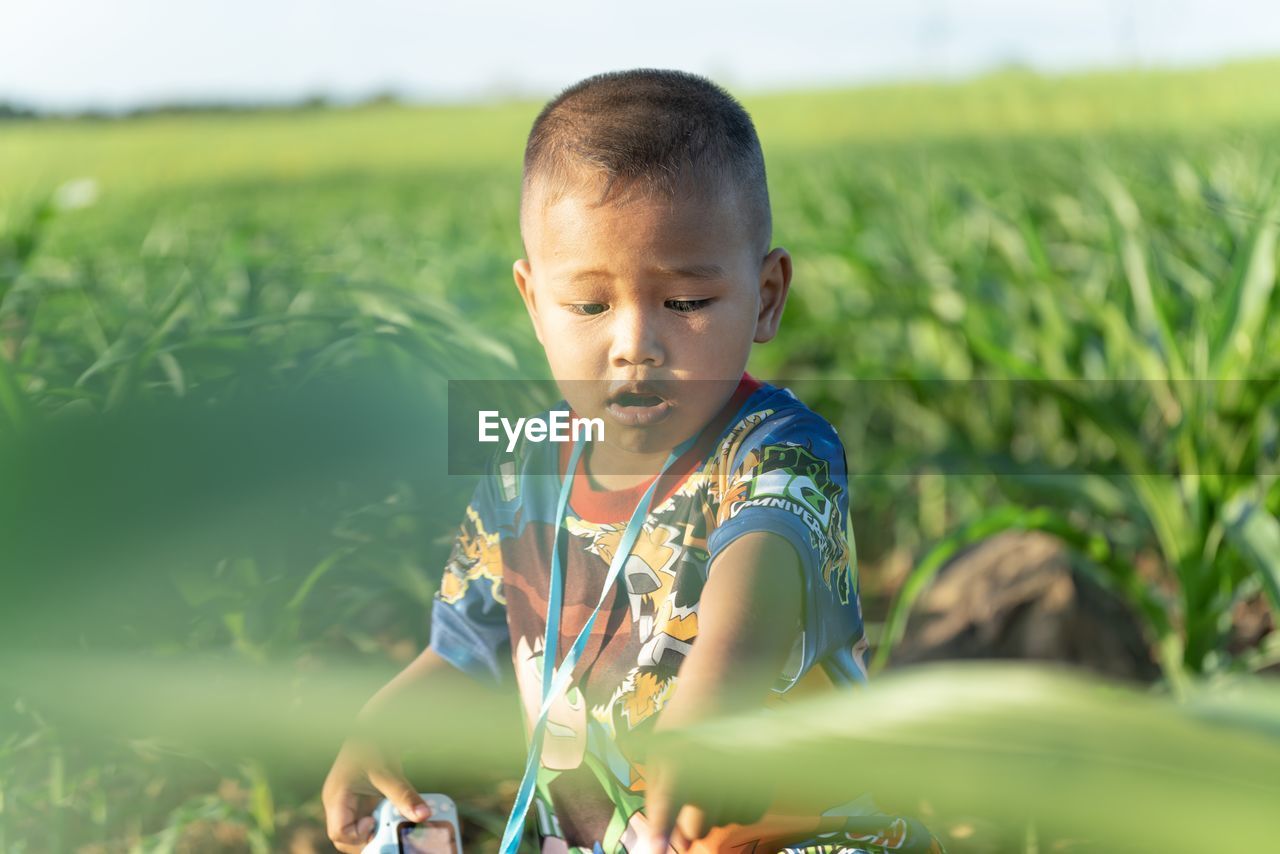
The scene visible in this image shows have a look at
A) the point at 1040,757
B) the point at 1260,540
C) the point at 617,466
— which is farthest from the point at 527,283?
the point at 1260,540

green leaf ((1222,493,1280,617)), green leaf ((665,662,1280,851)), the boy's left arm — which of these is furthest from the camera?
green leaf ((1222,493,1280,617))

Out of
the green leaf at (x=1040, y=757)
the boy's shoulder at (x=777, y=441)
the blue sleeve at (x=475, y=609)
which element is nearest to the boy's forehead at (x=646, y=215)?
the boy's shoulder at (x=777, y=441)

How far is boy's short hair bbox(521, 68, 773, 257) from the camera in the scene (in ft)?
1.98

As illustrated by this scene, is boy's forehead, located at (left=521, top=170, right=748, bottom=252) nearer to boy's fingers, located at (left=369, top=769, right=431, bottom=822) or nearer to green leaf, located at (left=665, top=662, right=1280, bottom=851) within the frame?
boy's fingers, located at (left=369, top=769, right=431, bottom=822)

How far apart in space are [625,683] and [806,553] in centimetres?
13

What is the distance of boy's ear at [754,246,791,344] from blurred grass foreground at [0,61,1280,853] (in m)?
0.17

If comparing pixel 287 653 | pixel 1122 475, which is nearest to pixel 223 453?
pixel 287 653

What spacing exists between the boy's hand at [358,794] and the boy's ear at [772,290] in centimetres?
32

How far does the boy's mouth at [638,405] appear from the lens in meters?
0.62

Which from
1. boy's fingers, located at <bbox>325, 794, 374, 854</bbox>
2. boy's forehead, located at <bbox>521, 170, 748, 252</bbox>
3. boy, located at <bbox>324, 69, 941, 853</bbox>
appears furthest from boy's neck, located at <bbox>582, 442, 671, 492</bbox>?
boy's fingers, located at <bbox>325, 794, 374, 854</bbox>

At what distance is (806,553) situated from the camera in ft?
1.98

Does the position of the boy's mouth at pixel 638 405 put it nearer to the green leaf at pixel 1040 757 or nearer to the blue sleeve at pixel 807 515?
the blue sleeve at pixel 807 515

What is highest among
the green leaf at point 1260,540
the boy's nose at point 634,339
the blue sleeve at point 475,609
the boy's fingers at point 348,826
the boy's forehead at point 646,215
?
the boy's forehead at point 646,215

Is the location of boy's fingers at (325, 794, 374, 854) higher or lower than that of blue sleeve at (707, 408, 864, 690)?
lower
